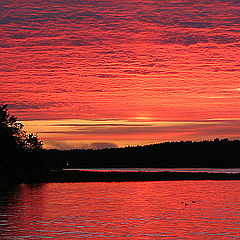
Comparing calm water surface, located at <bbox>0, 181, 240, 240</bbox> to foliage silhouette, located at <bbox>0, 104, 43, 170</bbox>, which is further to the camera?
foliage silhouette, located at <bbox>0, 104, 43, 170</bbox>

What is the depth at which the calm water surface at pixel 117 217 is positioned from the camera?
37.2m

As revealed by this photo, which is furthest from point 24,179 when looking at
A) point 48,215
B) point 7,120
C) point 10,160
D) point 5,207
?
point 48,215

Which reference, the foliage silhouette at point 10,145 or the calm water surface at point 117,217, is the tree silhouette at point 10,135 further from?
the calm water surface at point 117,217

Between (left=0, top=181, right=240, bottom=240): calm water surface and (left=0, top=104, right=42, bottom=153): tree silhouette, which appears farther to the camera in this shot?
(left=0, top=104, right=42, bottom=153): tree silhouette

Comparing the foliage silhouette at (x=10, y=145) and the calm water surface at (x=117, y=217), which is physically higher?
the foliage silhouette at (x=10, y=145)

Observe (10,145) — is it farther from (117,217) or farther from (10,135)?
(117,217)

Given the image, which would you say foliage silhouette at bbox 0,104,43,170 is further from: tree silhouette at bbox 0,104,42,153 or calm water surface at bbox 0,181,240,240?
calm water surface at bbox 0,181,240,240

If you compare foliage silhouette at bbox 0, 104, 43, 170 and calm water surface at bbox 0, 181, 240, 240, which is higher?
foliage silhouette at bbox 0, 104, 43, 170

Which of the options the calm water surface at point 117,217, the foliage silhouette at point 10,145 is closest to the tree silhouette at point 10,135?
the foliage silhouette at point 10,145

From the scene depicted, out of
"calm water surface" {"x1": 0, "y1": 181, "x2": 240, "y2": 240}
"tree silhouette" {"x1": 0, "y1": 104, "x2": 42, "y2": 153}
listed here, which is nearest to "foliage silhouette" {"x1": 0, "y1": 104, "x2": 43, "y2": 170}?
"tree silhouette" {"x1": 0, "y1": 104, "x2": 42, "y2": 153}

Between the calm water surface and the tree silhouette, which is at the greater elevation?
the tree silhouette

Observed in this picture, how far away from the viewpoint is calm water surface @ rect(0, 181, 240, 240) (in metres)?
37.2

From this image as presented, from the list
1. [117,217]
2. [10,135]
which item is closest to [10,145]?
[10,135]

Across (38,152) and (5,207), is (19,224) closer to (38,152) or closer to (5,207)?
(5,207)
